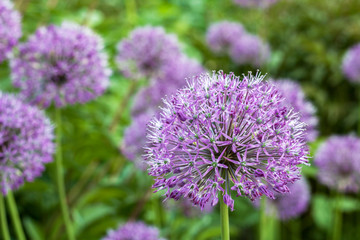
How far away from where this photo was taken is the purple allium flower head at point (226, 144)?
1.36m

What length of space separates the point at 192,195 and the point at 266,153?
0.87 feet

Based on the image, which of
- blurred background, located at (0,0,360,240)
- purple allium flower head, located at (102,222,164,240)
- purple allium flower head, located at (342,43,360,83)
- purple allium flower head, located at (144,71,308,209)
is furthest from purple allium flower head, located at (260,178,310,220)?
purple allium flower head, located at (144,71,308,209)

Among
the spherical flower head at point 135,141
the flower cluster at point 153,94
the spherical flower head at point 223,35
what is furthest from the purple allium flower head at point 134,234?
the spherical flower head at point 223,35

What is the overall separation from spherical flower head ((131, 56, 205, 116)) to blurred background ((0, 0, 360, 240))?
0.13 metres

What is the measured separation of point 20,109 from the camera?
2.04m

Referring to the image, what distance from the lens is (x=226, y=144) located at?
4.51ft

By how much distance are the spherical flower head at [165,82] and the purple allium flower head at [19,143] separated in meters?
1.15

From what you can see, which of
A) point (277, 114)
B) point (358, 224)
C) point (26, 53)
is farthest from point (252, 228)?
point (277, 114)

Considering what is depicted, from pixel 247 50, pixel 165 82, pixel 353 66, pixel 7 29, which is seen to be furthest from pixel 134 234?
pixel 247 50

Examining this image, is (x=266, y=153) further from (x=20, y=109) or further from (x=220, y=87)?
(x=20, y=109)

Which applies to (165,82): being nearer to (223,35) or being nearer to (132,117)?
(132,117)

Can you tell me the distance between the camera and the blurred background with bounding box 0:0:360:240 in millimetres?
2932

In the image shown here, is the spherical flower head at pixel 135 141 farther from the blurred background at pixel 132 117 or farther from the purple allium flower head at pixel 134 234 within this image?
the purple allium flower head at pixel 134 234

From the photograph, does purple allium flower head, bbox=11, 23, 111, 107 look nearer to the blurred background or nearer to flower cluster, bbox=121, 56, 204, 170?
the blurred background
